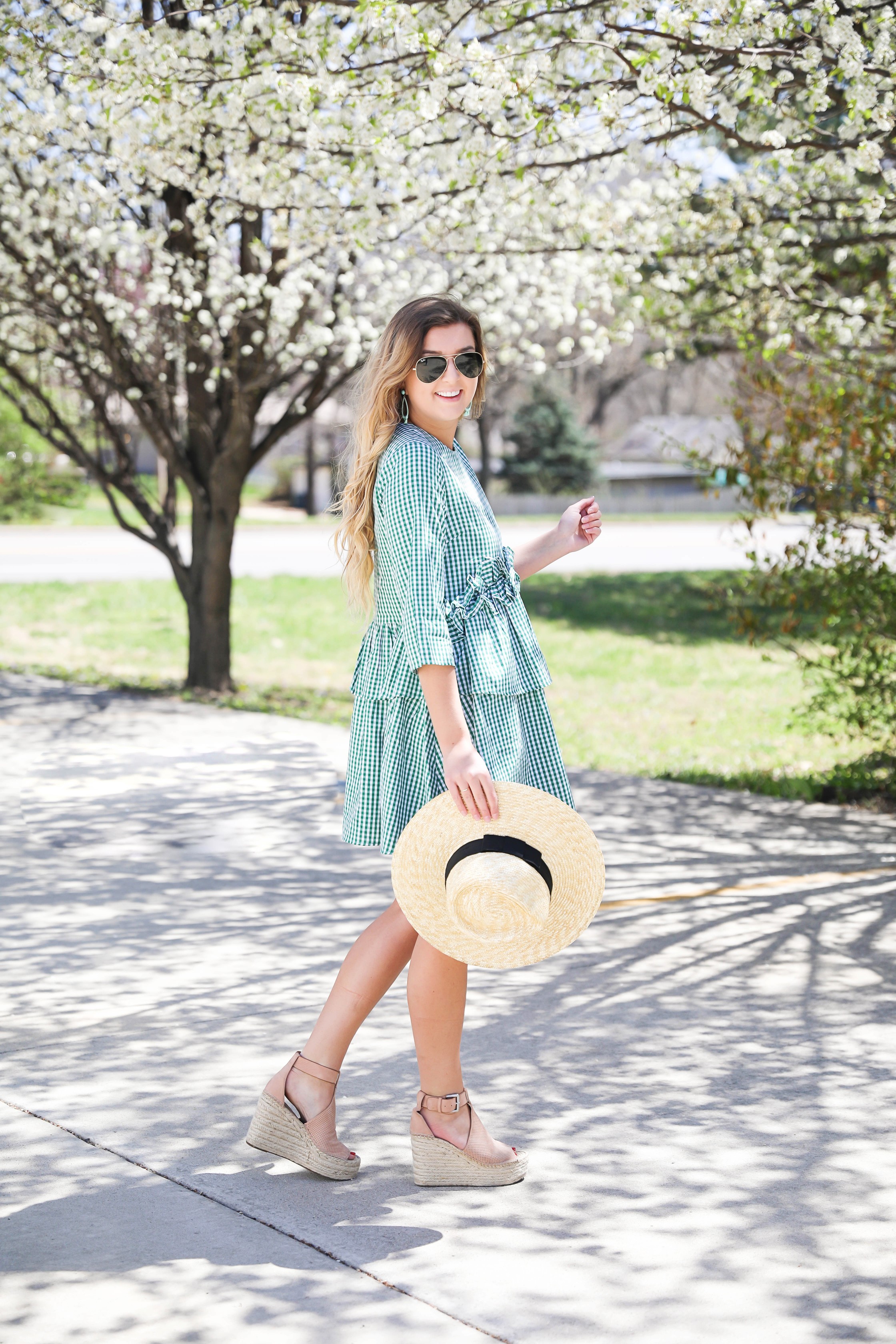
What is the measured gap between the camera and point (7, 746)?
810cm

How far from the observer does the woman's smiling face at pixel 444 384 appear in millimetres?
3137

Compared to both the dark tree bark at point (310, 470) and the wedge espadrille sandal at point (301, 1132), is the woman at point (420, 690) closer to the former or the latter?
the wedge espadrille sandal at point (301, 1132)

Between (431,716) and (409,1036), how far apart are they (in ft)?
4.54

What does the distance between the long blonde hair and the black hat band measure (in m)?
0.73

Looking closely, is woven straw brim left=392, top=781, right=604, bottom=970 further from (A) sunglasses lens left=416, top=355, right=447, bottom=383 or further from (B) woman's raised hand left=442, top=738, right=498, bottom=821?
(A) sunglasses lens left=416, top=355, right=447, bottom=383

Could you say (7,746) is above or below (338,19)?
below

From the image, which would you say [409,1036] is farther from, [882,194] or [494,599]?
[882,194]

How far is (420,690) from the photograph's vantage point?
312 cm

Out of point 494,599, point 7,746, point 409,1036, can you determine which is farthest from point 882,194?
point 7,746

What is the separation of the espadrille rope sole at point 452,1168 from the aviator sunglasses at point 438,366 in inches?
65.7

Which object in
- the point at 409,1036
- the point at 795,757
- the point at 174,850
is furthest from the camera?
the point at 795,757

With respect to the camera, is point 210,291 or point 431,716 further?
point 210,291

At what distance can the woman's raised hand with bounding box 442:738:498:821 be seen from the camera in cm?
292

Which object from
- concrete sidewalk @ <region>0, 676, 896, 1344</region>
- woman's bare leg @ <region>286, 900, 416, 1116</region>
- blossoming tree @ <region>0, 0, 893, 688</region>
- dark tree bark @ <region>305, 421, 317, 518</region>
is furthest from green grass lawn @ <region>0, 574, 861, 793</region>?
dark tree bark @ <region>305, 421, 317, 518</region>
